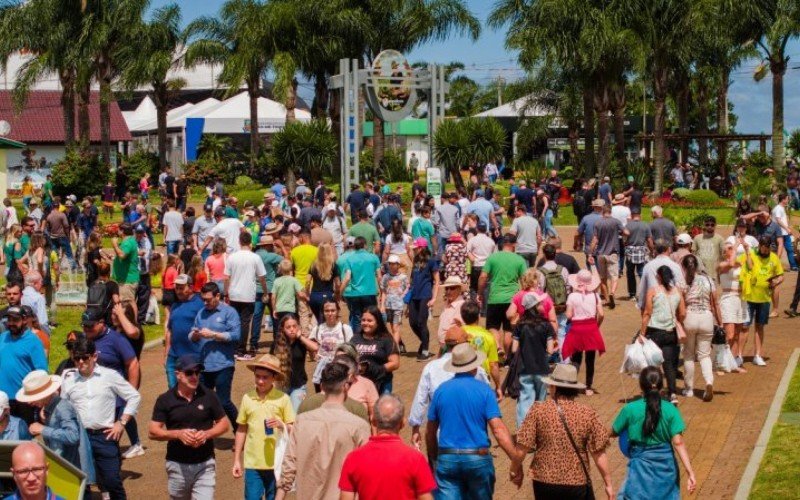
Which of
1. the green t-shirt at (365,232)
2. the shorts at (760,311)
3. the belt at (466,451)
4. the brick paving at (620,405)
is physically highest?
the green t-shirt at (365,232)

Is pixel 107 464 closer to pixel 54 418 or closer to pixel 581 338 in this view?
pixel 54 418

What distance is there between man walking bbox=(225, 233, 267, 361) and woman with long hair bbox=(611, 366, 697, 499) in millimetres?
8038

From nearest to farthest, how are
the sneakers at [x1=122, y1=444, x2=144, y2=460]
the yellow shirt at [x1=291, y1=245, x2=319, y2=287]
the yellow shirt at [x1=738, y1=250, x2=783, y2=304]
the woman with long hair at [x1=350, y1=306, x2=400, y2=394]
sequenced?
the woman with long hair at [x1=350, y1=306, x2=400, y2=394]
the sneakers at [x1=122, y1=444, x2=144, y2=460]
the yellow shirt at [x1=738, y1=250, x2=783, y2=304]
the yellow shirt at [x1=291, y1=245, x2=319, y2=287]

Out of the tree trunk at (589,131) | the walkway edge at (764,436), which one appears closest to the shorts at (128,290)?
the walkway edge at (764,436)

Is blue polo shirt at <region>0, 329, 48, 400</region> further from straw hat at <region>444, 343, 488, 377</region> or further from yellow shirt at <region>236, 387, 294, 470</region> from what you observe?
straw hat at <region>444, 343, 488, 377</region>

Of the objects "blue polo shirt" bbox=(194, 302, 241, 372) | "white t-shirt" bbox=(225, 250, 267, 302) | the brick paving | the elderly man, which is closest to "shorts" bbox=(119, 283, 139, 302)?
the brick paving

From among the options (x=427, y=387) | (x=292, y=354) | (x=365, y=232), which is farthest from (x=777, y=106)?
(x=427, y=387)

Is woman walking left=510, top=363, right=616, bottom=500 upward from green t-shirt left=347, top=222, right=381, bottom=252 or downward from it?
downward

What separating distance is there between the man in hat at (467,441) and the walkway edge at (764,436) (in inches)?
120

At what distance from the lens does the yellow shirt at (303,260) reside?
17734 mm

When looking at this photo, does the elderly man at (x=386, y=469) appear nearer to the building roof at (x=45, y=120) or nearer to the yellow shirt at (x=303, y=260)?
the yellow shirt at (x=303, y=260)

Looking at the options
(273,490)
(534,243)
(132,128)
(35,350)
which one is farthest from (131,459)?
(132,128)

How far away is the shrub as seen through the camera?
48.3 m

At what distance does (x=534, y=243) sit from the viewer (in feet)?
69.2
